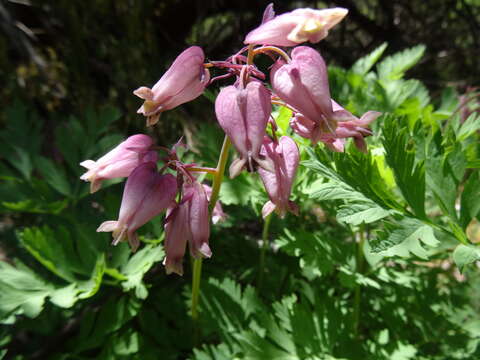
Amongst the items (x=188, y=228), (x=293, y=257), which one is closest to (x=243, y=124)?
(x=188, y=228)

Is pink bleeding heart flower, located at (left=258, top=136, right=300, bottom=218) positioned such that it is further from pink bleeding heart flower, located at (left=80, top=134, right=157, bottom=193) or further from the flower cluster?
pink bleeding heart flower, located at (left=80, top=134, right=157, bottom=193)

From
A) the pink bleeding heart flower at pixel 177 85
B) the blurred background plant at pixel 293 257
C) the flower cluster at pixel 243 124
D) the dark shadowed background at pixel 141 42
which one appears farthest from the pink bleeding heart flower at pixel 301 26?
the dark shadowed background at pixel 141 42

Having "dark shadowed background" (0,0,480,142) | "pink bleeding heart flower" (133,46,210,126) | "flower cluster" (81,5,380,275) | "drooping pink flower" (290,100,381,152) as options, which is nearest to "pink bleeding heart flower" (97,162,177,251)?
"flower cluster" (81,5,380,275)

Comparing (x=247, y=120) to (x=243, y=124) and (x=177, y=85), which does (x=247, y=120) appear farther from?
(x=177, y=85)

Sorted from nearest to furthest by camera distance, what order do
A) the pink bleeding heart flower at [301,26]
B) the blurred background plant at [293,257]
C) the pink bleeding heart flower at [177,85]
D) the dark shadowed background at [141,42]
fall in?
the pink bleeding heart flower at [301,26] < the pink bleeding heart flower at [177,85] < the blurred background plant at [293,257] < the dark shadowed background at [141,42]

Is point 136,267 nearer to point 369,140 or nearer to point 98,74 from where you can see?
point 369,140

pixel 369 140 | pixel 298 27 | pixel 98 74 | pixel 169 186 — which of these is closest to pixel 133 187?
pixel 169 186

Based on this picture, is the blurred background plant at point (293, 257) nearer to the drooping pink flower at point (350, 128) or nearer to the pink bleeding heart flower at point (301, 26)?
the drooping pink flower at point (350, 128)
